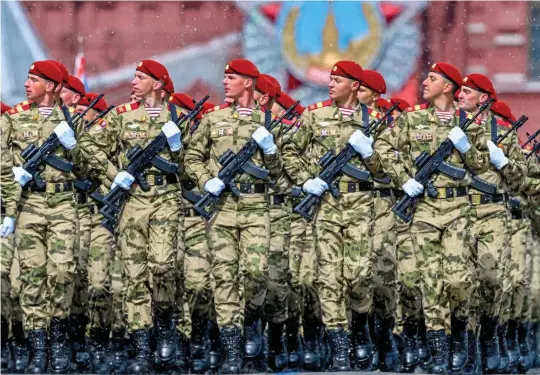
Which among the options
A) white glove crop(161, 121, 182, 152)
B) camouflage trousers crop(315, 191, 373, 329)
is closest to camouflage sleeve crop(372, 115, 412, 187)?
camouflage trousers crop(315, 191, 373, 329)

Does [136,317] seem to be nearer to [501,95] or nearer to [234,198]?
[234,198]

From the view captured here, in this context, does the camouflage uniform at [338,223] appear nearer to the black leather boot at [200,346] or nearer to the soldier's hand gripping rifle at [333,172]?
the soldier's hand gripping rifle at [333,172]

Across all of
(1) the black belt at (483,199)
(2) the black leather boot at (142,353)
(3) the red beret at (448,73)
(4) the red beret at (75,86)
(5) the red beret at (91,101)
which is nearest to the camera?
(2) the black leather boot at (142,353)

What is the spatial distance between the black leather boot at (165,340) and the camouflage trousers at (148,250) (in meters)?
0.07

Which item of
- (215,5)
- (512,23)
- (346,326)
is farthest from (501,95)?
(346,326)

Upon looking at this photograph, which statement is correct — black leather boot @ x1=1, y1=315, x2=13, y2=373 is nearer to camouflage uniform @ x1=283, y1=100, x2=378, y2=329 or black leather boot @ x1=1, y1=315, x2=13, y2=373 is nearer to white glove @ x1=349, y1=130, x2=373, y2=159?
camouflage uniform @ x1=283, y1=100, x2=378, y2=329

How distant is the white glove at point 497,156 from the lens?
16.5m

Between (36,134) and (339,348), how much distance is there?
290 centimetres

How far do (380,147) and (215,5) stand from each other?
928 cm

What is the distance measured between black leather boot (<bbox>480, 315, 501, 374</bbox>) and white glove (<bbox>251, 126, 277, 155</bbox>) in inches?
Result: 104

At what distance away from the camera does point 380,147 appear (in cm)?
1603

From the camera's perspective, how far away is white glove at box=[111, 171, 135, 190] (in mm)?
15422

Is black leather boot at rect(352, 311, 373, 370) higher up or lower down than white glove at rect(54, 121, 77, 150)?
lower down

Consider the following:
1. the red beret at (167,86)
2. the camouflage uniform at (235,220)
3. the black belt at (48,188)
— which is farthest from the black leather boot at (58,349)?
the red beret at (167,86)
